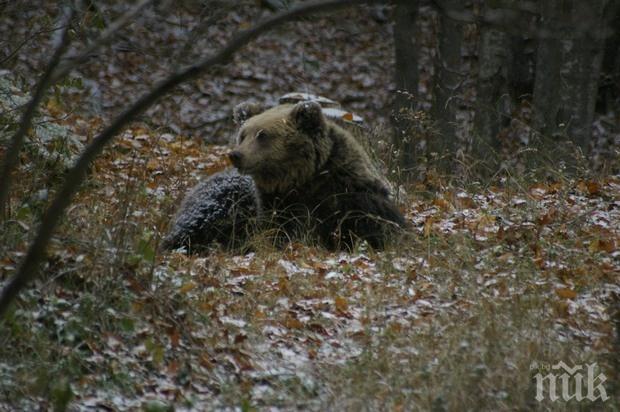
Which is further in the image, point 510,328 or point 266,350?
point 266,350

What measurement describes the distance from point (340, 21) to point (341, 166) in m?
5.43

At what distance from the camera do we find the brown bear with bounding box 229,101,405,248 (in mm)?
8523

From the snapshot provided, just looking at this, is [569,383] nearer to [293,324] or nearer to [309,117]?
[293,324]

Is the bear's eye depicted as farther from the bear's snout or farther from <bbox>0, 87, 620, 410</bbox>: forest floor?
<bbox>0, 87, 620, 410</bbox>: forest floor

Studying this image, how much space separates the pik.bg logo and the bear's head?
454 cm

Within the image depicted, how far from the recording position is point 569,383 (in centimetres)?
457

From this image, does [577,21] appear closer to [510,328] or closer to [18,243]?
[510,328]

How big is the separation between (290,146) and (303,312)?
10.2 ft

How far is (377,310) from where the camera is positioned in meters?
5.75

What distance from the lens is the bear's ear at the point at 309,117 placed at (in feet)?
28.6

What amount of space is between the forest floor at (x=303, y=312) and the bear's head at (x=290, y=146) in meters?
0.99

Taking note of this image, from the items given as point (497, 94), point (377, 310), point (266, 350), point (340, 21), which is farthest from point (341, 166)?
point (497, 94)

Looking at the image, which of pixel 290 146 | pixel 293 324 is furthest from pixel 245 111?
pixel 293 324

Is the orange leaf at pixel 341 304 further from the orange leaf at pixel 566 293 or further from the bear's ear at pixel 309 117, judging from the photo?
the bear's ear at pixel 309 117
